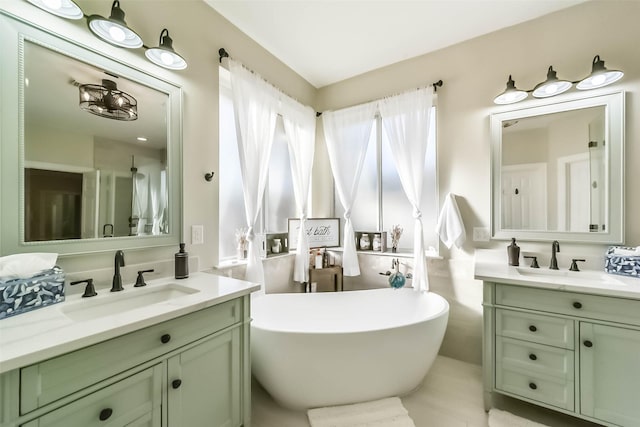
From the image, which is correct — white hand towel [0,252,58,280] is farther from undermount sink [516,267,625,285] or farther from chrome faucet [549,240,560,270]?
chrome faucet [549,240,560,270]

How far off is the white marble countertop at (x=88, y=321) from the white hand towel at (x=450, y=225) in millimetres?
1682

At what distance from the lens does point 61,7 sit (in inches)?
44.0

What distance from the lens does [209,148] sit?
6.18 ft

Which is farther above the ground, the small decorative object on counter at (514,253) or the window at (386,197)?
the window at (386,197)

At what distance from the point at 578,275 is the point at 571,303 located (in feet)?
1.21

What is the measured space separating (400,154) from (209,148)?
174 cm

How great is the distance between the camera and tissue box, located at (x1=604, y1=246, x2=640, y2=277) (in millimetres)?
1560

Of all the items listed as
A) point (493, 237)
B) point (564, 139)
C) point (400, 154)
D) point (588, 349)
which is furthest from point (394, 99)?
point (588, 349)

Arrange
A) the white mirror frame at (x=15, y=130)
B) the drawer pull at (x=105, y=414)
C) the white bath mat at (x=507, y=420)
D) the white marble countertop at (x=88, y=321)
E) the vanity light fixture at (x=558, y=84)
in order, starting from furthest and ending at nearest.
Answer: the vanity light fixture at (x=558, y=84), the white bath mat at (x=507, y=420), the white mirror frame at (x=15, y=130), the drawer pull at (x=105, y=414), the white marble countertop at (x=88, y=321)

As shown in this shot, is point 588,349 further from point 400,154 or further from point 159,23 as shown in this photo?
point 159,23

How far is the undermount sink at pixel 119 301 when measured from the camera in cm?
113

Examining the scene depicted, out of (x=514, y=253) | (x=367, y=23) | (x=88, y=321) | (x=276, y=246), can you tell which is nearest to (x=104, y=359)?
(x=88, y=321)

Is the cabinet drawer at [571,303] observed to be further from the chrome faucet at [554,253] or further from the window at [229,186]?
the window at [229,186]

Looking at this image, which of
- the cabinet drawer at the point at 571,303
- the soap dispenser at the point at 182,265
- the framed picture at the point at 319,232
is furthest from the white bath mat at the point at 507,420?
the soap dispenser at the point at 182,265
